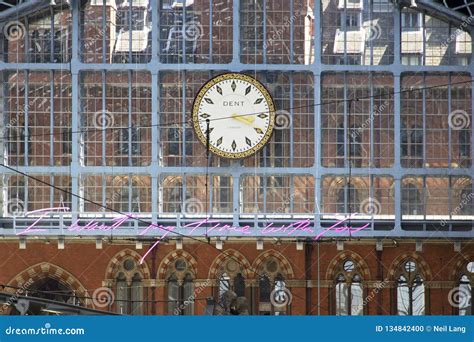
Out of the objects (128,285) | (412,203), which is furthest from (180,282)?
(412,203)

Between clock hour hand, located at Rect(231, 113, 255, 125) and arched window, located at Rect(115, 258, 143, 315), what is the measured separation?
Result: 4.93 m

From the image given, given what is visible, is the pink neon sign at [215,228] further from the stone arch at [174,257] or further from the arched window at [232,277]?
the arched window at [232,277]

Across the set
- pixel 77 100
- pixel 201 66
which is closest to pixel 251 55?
pixel 201 66

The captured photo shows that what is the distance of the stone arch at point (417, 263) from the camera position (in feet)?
166

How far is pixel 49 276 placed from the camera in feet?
167

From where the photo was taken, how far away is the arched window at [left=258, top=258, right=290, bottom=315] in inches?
2000

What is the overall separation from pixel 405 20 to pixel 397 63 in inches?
50.8

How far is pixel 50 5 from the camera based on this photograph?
5050 cm

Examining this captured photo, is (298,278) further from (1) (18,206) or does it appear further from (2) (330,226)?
(1) (18,206)

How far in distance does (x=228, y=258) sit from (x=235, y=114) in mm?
4078

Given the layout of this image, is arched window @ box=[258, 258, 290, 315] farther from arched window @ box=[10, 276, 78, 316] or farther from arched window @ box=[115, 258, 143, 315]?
arched window @ box=[10, 276, 78, 316]

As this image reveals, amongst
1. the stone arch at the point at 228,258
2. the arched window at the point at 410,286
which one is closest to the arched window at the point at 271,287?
the stone arch at the point at 228,258

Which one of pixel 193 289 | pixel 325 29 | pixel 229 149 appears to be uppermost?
pixel 325 29

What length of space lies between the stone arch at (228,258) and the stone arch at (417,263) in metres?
3.90
